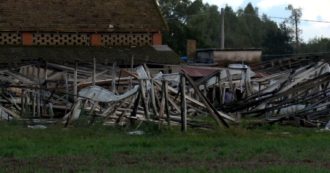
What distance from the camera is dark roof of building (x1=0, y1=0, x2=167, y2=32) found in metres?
38.6

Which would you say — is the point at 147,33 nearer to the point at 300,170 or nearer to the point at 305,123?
the point at 305,123

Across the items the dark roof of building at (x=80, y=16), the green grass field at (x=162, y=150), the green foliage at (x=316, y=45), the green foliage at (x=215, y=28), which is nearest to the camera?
the green grass field at (x=162, y=150)

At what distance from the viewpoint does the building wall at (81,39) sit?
38.1 metres

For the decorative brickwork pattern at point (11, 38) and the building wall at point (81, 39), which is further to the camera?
the building wall at point (81, 39)

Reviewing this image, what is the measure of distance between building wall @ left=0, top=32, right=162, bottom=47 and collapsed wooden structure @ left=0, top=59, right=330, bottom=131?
424cm

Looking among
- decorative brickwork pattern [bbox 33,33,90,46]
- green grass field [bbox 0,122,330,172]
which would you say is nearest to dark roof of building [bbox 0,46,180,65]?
decorative brickwork pattern [bbox 33,33,90,46]

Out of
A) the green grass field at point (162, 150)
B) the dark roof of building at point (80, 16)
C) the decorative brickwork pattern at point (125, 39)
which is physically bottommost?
the green grass field at point (162, 150)

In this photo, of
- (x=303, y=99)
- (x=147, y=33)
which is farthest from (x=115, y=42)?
(x=303, y=99)

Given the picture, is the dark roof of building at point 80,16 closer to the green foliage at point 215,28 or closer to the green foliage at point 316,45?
the green foliage at point 215,28

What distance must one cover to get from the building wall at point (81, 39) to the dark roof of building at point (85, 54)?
24.2 inches

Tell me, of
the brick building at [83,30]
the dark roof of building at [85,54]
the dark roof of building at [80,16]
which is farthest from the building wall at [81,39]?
the dark roof of building at [85,54]

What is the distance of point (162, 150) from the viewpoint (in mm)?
15562

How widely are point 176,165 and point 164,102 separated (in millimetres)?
8785

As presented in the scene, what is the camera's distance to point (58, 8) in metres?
40.2
